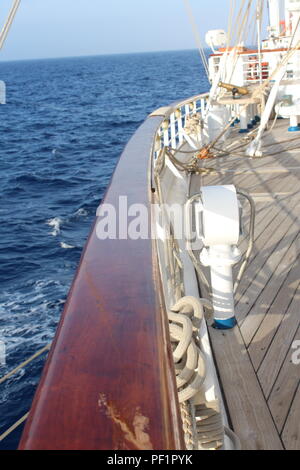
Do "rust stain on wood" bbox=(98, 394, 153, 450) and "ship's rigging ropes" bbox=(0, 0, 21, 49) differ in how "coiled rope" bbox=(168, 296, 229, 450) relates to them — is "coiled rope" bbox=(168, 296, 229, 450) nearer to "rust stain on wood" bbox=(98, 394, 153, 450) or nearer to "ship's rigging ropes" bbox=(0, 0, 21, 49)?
"rust stain on wood" bbox=(98, 394, 153, 450)

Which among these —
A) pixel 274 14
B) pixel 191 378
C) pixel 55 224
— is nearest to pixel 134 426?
pixel 191 378

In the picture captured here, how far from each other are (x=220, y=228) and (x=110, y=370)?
1.46m

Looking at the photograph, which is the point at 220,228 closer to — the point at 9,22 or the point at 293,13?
the point at 9,22

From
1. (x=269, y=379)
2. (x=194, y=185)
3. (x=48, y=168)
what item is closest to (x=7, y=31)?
(x=269, y=379)

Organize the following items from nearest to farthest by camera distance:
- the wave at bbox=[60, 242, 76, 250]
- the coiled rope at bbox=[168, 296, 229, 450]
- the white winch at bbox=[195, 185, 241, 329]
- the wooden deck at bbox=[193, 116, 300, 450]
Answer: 1. the coiled rope at bbox=[168, 296, 229, 450]
2. the wooden deck at bbox=[193, 116, 300, 450]
3. the white winch at bbox=[195, 185, 241, 329]
4. the wave at bbox=[60, 242, 76, 250]

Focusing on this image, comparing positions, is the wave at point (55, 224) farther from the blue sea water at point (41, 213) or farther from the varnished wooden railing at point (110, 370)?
the varnished wooden railing at point (110, 370)

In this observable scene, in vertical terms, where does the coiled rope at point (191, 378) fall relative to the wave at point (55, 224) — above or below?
above

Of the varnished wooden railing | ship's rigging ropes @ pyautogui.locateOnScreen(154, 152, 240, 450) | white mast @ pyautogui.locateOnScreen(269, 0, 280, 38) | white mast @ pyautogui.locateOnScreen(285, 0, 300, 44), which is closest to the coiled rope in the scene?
ship's rigging ropes @ pyautogui.locateOnScreen(154, 152, 240, 450)

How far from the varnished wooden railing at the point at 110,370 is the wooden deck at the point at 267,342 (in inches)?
44.0

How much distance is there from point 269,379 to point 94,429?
5.72 feet

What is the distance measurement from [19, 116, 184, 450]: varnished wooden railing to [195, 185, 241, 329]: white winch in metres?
1.04

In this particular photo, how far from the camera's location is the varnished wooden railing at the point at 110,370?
64cm

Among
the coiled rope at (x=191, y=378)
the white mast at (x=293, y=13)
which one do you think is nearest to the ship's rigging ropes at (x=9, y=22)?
the coiled rope at (x=191, y=378)

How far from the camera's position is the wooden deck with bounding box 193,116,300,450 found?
Result: 1981 mm
